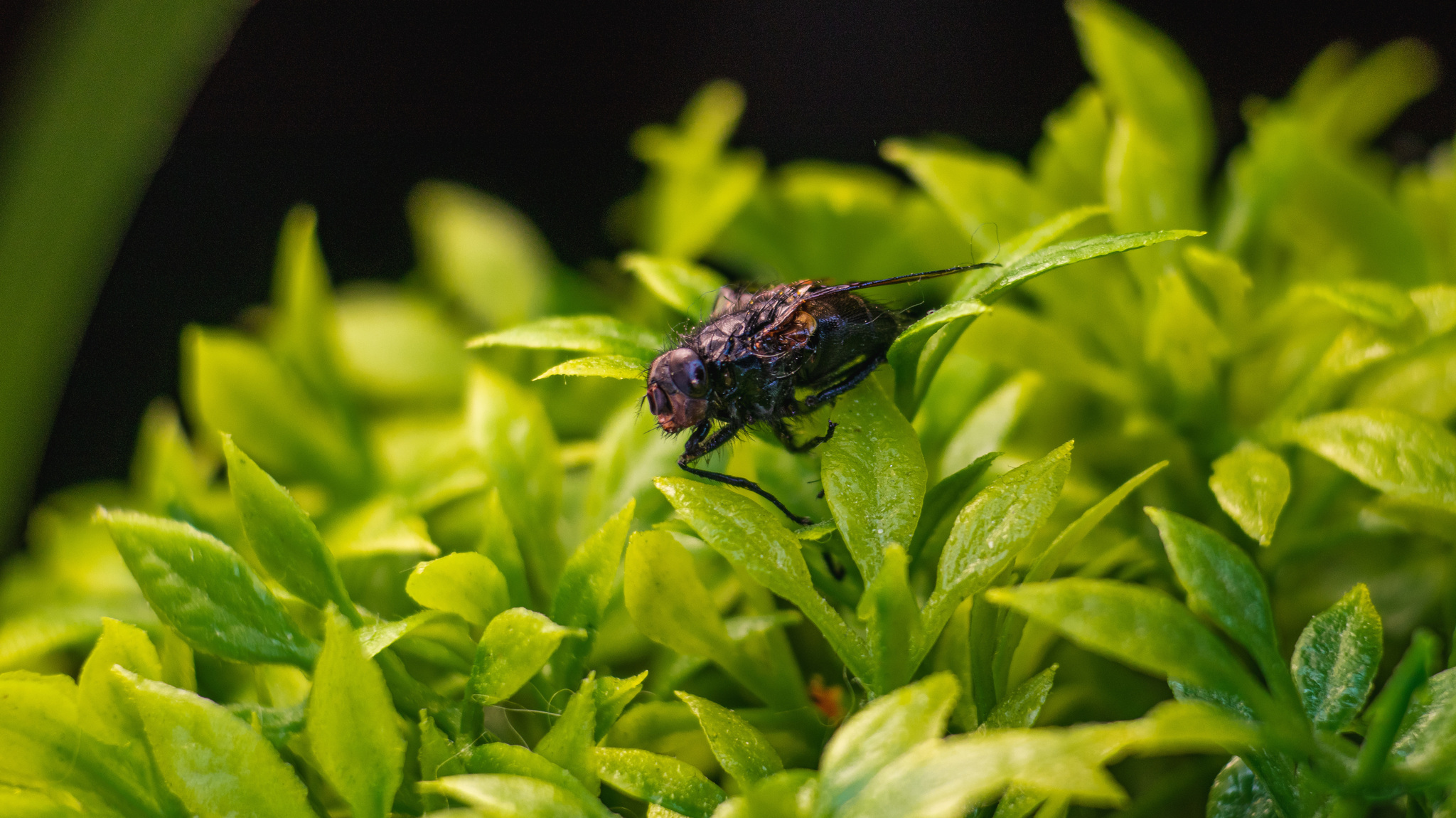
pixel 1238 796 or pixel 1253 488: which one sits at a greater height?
pixel 1253 488

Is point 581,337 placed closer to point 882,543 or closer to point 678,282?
point 678,282

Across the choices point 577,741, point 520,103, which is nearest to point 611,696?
point 577,741

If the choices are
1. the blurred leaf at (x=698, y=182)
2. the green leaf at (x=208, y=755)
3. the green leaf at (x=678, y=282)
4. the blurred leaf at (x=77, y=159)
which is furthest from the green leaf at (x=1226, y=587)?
the blurred leaf at (x=77, y=159)

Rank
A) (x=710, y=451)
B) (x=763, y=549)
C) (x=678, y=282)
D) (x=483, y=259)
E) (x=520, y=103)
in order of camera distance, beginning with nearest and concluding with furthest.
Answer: (x=763, y=549) < (x=678, y=282) < (x=710, y=451) < (x=483, y=259) < (x=520, y=103)

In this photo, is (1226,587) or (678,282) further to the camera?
(678,282)

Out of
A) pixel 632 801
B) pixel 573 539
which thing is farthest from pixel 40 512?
pixel 632 801

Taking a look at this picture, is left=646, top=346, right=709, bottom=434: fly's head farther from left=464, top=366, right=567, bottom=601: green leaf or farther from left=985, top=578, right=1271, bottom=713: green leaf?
left=985, top=578, right=1271, bottom=713: green leaf
